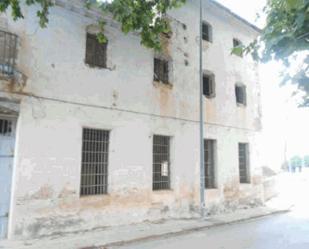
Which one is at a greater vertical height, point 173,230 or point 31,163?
point 31,163

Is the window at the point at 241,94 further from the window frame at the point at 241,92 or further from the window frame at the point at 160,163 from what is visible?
the window frame at the point at 160,163

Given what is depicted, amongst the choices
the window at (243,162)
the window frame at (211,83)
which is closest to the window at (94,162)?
the window frame at (211,83)

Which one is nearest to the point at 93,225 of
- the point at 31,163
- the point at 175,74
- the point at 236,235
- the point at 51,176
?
the point at 51,176

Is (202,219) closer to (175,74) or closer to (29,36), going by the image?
(175,74)

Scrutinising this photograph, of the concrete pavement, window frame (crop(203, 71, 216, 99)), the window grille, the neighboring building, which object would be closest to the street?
the concrete pavement

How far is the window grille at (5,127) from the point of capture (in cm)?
844

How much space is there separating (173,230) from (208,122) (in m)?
5.20

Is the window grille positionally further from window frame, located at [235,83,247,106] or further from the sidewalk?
window frame, located at [235,83,247,106]

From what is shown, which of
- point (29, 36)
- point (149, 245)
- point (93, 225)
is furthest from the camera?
point (93, 225)

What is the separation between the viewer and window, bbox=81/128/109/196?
987 cm

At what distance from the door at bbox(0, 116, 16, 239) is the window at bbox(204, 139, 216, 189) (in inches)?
304

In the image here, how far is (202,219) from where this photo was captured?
38.6 feet

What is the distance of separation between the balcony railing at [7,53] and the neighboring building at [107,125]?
0.08ft

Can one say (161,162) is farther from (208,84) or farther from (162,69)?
(208,84)
